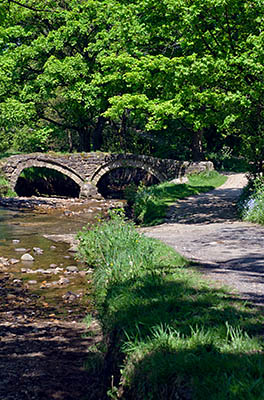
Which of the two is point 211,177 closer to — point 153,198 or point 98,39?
point 153,198

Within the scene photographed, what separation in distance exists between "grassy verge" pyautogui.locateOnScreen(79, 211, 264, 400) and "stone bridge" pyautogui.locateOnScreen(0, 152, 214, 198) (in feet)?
66.9

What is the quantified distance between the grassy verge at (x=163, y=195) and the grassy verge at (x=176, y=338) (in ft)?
28.2

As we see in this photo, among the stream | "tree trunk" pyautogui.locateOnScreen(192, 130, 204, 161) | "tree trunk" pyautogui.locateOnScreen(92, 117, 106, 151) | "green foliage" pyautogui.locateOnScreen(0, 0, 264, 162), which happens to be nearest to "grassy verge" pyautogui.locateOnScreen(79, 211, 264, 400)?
the stream

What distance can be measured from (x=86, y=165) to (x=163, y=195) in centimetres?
961

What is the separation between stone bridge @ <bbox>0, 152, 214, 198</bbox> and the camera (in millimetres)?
26594

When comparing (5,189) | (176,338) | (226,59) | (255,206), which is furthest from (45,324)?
(5,189)

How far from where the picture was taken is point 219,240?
989 cm

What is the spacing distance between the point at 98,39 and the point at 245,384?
2655cm

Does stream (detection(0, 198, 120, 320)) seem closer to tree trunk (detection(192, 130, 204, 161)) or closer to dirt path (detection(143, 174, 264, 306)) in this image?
dirt path (detection(143, 174, 264, 306))

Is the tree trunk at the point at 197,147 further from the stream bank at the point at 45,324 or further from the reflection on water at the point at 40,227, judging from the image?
the stream bank at the point at 45,324

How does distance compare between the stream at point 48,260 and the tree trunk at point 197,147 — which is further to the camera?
the tree trunk at point 197,147

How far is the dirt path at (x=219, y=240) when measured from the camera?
Result: 6278 mm

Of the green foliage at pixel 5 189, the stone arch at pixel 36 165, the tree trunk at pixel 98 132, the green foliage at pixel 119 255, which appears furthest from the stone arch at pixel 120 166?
the green foliage at pixel 119 255

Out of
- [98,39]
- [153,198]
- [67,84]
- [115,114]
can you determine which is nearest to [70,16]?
[98,39]
